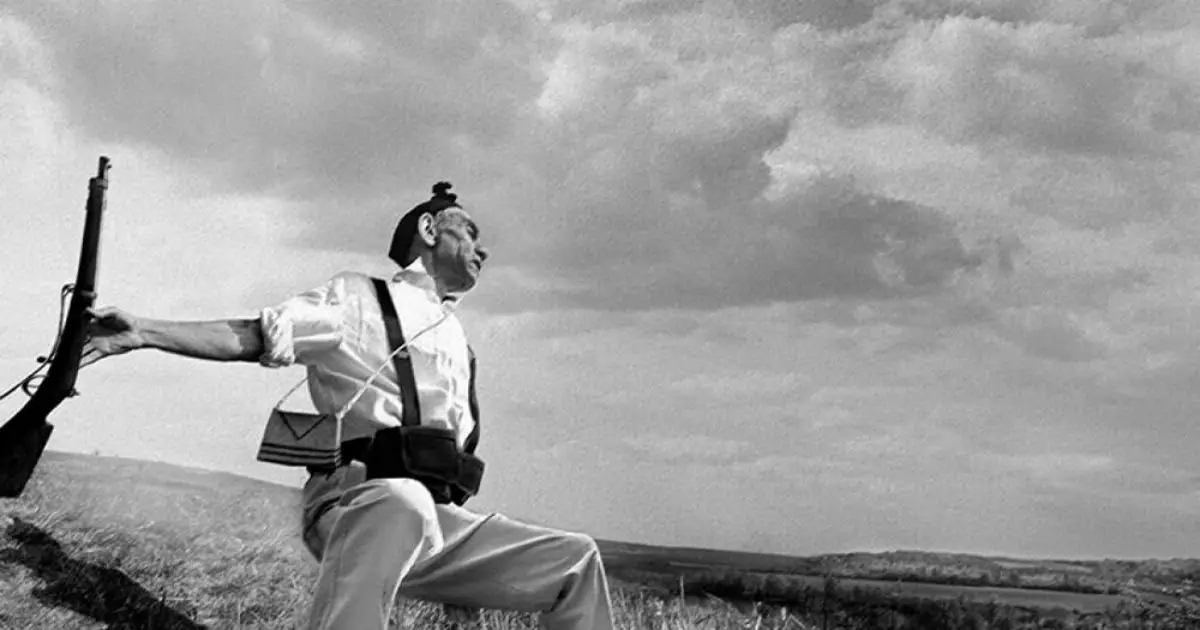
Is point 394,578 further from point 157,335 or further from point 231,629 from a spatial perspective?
point 231,629

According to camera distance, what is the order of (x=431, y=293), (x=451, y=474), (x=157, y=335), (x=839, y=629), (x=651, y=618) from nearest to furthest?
(x=157, y=335) → (x=451, y=474) → (x=431, y=293) → (x=651, y=618) → (x=839, y=629)

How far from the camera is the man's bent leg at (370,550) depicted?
456 cm

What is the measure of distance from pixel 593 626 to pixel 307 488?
3.74ft

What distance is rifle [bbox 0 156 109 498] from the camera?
174 inches

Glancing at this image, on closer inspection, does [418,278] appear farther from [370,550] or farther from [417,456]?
[370,550]

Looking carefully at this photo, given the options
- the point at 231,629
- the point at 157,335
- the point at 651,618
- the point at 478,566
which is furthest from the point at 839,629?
the point at 157,335

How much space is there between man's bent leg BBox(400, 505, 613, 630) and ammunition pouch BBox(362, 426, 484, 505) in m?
0.20

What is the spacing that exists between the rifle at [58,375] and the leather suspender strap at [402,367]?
1.04 m

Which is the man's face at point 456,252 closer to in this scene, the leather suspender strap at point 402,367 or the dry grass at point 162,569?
the leather suspender strap at point 402,367

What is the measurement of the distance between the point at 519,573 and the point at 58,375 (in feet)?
5.66

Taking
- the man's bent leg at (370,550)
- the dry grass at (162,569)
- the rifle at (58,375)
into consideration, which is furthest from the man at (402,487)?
the dry grass at (162,569)

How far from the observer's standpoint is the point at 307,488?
16.5 ft

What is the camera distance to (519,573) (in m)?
5.05

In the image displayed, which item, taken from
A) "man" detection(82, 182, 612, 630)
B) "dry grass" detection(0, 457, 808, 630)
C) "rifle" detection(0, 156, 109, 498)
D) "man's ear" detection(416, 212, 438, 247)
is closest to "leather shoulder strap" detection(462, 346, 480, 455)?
"man" detection(82, 182, 612, 630)
